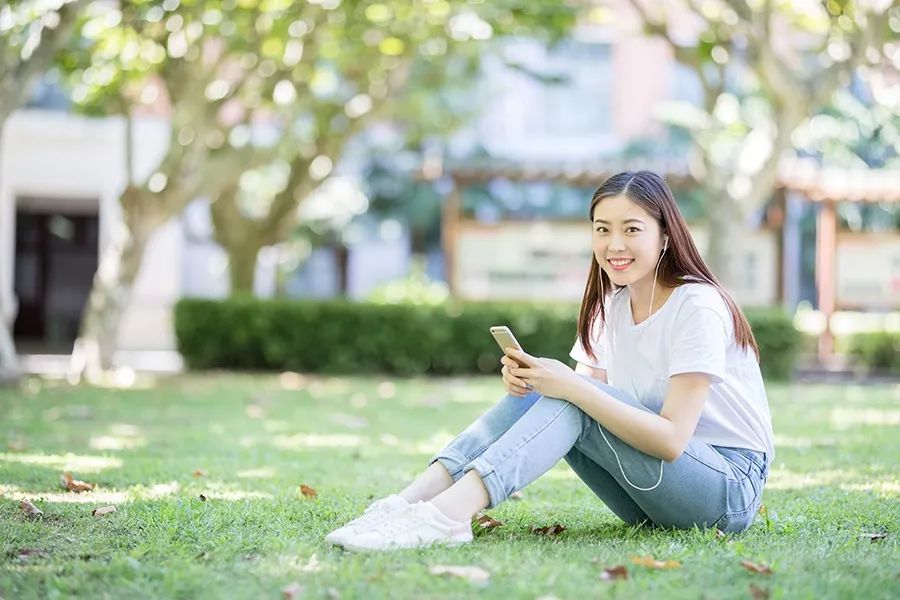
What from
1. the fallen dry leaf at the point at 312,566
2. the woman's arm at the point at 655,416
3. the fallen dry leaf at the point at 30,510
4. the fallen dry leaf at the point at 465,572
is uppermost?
the woman's arm at the point at 655,416

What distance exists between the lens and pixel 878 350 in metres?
15.6

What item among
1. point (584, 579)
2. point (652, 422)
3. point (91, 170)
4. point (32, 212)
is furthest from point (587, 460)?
point (32, 212)

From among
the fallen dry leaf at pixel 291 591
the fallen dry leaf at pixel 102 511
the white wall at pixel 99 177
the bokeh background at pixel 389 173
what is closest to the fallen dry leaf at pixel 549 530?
the fallen dry leaf at pixel 291 591

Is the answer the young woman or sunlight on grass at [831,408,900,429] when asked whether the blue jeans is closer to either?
the young woman

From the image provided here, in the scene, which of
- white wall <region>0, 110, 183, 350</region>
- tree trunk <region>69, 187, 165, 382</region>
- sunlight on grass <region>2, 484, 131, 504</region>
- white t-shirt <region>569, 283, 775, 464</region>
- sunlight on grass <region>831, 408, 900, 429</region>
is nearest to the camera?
white t-shirt <region>569, 283, 775, 464</region>

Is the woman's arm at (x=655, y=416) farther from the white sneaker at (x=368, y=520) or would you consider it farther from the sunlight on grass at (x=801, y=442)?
the sunlight on grass at (x=801, y=442)

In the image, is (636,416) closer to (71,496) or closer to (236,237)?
(71,496)

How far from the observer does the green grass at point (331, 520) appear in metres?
3.42

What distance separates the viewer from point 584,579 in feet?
11.3

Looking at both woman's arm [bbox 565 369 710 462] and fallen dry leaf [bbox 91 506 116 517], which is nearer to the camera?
woman's arm [bbox 565 369 710 462]

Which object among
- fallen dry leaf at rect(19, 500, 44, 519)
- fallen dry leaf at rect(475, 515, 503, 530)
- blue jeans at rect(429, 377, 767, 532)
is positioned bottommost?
fallen dry leaf at rect(19, 500, 44, 519)

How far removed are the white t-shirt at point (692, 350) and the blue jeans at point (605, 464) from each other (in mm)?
92

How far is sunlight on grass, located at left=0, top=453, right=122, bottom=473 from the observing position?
6.11 meters

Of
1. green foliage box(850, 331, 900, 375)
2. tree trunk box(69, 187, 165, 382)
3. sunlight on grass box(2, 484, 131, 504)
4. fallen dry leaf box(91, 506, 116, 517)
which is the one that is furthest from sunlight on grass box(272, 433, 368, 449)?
green foliage box(850, 331, 900, 375)
